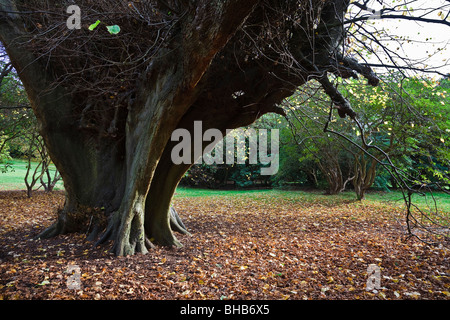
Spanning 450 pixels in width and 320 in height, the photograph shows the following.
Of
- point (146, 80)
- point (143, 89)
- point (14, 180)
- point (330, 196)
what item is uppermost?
point (146, 80)

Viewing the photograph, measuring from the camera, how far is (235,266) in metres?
4.34

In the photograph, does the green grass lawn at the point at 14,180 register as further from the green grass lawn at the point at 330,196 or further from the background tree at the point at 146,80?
the background tree at the point at 146,80

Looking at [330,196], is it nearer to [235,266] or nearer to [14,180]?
[235,266]

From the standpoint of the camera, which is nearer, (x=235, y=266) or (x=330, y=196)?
(x=235, y=266)

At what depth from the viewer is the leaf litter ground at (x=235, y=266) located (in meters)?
3.42

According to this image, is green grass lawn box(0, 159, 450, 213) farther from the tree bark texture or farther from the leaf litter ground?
the tree bark texture

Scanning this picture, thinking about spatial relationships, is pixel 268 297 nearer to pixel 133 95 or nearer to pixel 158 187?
pixel 158 187

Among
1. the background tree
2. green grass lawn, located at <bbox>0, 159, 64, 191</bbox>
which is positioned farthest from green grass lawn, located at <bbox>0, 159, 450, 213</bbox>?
the background tree

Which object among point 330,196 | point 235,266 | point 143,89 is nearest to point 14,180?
point 330,196

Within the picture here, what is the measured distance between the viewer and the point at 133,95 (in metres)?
5.20

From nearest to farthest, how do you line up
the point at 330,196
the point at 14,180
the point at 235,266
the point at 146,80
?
the point at 235,266
the point at 146,80
the point at 330,196
the point at 14,180

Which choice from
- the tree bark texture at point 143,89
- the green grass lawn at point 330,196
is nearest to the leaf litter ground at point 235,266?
the tree bark texture at point 143,89

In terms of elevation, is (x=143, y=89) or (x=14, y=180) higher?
(x=143, y=89)

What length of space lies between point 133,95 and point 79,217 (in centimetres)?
267
